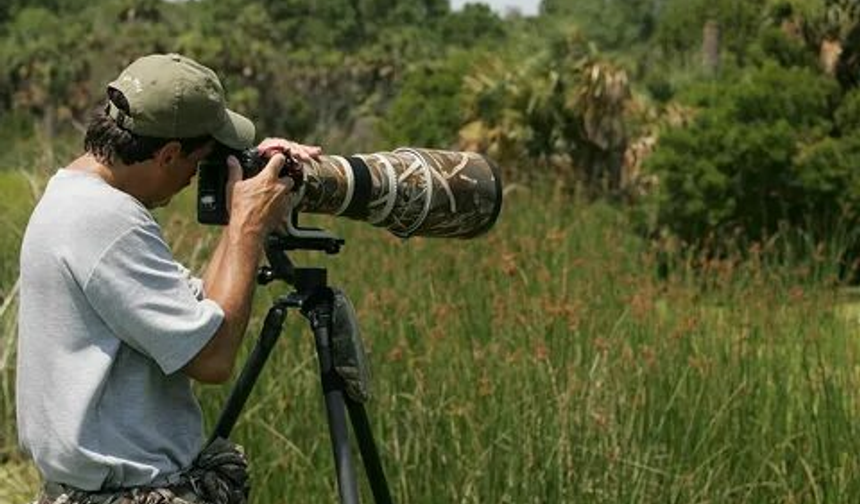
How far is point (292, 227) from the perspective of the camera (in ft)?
8.93

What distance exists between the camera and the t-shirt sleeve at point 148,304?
2.39 metres

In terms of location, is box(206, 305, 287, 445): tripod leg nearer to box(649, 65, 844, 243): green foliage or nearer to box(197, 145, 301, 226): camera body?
box(197, 145, 301, 226): camera body

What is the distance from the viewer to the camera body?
2.62 metres

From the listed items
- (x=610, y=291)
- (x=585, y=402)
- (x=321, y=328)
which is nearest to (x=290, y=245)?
(x=321, y=328)

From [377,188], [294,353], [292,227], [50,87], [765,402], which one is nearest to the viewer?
[292,227]

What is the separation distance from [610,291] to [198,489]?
3.72m

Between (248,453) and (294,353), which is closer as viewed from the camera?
(248,453)

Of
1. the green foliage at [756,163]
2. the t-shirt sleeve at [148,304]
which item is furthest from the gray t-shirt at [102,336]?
the green foliage at [756,163]

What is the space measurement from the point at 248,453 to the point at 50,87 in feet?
86.8

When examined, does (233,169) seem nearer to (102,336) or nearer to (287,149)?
(287,149)

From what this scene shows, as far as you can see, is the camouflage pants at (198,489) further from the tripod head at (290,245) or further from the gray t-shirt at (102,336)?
the tripod head at (290,245)

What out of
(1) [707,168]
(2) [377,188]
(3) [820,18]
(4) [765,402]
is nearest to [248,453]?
(4) [765,402]

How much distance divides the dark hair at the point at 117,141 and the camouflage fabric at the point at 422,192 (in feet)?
1.18

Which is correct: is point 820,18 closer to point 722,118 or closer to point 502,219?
point 722,118
